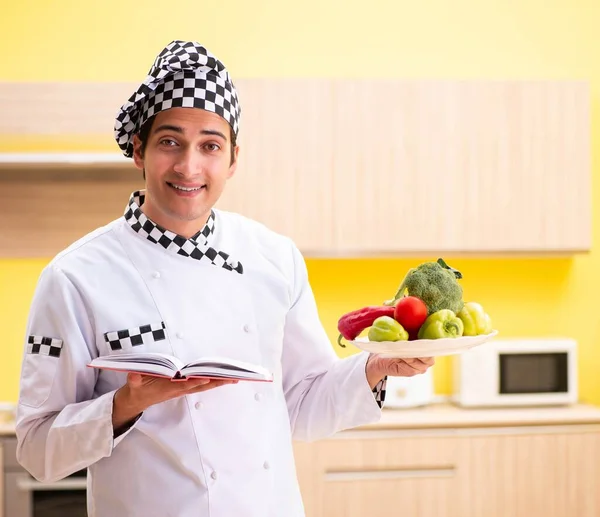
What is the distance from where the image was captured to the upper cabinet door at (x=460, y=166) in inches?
124

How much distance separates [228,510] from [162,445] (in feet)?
0.59

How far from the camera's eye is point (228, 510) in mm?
1456

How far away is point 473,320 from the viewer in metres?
1.45

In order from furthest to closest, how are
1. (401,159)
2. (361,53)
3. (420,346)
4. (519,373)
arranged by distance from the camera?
(361,53) → (519,373) → (401,159) → (420,346)

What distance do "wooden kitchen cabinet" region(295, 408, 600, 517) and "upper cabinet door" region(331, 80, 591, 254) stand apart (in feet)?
2.40

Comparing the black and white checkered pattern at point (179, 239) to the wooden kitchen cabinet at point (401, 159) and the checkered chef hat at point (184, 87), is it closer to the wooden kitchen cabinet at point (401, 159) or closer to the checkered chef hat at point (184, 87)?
the checkered chef hat at point (184, 87)

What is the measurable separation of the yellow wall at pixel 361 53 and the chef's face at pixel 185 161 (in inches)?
83.6

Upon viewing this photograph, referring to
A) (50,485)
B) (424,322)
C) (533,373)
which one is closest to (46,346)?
(424,322)

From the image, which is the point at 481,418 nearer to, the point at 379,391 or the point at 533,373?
the point at 533,373

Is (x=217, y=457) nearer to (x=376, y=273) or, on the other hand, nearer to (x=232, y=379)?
(x=232, y=379)

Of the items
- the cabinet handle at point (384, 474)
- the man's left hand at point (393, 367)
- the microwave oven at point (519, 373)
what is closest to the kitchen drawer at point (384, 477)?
the cabinet handle at point (384, 474)

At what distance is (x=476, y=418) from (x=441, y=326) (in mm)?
1842

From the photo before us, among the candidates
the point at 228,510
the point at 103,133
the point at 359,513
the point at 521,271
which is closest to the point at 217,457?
the point at 228,510

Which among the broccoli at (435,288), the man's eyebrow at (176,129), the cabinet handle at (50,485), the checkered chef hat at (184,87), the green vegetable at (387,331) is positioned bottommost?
the cabinet handle at (50,485)
